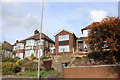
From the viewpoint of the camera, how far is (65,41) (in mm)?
34438

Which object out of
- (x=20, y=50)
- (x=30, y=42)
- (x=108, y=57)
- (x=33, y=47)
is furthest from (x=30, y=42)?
(x=108, y=57)

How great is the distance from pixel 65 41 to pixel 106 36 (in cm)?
1972

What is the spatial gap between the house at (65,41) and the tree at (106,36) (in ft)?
57.6

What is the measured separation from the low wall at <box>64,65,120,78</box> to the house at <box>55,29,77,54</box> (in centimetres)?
1899

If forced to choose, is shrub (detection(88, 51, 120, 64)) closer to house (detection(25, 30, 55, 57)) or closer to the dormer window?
house (detection(25, 30, 55, 57))

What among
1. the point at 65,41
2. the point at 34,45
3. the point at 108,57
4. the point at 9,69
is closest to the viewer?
the point at 108,57

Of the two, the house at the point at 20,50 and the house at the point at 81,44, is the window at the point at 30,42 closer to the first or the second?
the house at the point at 20,50

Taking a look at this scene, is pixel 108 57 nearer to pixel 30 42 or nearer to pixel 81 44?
pixel 81 44

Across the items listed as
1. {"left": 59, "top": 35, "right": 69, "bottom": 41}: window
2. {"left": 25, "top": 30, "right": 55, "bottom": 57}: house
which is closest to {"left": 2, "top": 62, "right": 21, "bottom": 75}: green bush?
{"left": 59, "top": 35, "right": 69, "bottom": 41}: window

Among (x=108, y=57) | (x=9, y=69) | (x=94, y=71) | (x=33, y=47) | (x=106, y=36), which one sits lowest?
(x=9, y=69)

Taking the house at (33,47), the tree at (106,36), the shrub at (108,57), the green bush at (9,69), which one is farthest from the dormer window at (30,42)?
the tree at (106,36)

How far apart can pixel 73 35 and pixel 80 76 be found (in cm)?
2120

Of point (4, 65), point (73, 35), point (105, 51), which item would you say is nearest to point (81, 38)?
point (73, 35)

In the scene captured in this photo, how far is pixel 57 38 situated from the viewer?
35250 mm
